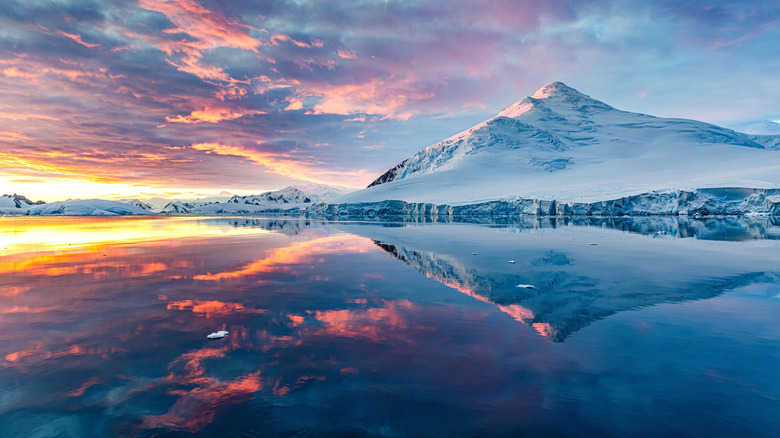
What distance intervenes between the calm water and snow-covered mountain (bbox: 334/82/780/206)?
175 feet

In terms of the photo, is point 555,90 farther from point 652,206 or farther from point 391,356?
point 391,356

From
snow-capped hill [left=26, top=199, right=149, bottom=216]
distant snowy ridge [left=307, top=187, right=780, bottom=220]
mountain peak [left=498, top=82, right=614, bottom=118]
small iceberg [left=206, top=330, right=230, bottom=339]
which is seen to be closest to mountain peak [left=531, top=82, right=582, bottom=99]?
mountain peak [left=498, top=82, right=614, bottom=118]

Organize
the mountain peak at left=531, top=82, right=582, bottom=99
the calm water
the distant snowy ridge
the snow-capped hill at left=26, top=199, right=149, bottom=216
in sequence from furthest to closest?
1. the snow-capped hill at left=26, top=199, right=149, bottom=216
2. the mountain peak at left=531, top=82, right=582, bottom=99
3. the distant snowy ridge
4. the calm water

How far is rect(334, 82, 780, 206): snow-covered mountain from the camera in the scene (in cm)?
5769

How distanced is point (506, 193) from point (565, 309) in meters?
62.9

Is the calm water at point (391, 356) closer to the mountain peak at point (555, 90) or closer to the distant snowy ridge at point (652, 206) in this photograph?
the distant snowy ridge at point (652, 206)

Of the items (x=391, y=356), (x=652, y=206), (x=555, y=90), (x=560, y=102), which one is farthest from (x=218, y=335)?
(x=555, y=90)

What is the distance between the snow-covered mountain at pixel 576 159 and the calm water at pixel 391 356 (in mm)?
53311

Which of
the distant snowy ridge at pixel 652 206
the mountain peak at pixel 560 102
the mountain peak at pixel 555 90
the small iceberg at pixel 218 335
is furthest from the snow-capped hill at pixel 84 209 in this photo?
the small iceberg at pixel 218 335

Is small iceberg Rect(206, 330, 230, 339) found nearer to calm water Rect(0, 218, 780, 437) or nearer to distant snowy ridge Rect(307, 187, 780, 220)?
calm water Rect(0, 218, 780, 437)

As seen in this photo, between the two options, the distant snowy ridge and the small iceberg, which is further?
the distant snowy ridge

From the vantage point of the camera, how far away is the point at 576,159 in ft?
289

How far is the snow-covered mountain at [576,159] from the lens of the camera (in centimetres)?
5769

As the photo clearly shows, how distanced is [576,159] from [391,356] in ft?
318
